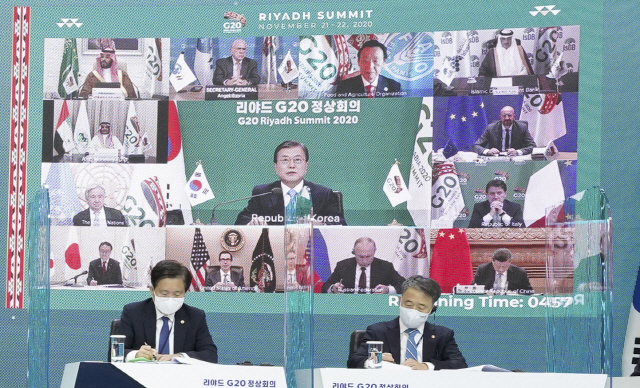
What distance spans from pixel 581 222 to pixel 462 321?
1.86m

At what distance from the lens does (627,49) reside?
5.30m

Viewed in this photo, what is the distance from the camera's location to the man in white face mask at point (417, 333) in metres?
4.08

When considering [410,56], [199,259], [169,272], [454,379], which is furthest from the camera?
[199,259]

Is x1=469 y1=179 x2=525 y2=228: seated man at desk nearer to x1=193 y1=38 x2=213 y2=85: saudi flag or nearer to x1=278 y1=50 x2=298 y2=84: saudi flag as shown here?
x1=278 y1=50 x2=298 y2=84: saudi flag

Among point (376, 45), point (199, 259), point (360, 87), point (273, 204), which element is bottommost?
point (199, 259)

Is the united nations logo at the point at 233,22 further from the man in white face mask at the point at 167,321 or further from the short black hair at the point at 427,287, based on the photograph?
the short black hair at the point at 427,287

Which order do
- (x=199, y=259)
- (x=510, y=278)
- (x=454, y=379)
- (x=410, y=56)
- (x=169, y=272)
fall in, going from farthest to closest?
1. (x=199, y=259)
2. (x=410, y=56)
3. (x=510, y=278)
4. (x=169, y=272)
5. (x=454, y=379)

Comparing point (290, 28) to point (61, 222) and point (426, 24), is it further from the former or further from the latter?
point (61, 222)

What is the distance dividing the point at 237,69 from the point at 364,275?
1574 mm

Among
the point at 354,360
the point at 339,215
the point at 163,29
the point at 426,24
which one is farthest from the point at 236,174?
the point at 354,360

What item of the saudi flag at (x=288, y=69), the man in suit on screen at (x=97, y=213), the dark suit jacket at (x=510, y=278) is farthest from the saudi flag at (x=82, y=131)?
the dark suit jacket at (x=510, y=278)

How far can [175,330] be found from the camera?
4121 mm

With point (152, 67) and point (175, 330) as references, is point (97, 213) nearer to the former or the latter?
point (152, 67)

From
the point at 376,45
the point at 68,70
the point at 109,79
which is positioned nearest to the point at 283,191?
the point at 376,45
